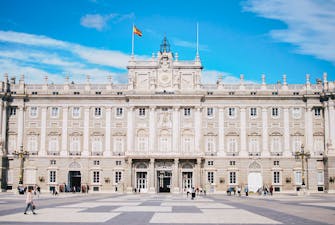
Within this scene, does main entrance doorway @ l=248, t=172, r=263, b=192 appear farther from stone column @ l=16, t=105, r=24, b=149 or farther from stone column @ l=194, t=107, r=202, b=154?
stone column @ l=16, t=105, r=24, b=149

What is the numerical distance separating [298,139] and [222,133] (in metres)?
11.7

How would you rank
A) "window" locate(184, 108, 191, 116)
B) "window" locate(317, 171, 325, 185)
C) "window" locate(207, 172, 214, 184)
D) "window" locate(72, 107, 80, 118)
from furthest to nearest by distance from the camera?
1. "window" locate(72, 107, 80, 118)
2. "window" locate(184, 108, 191, 116)
3. "window" locate(207, 172, 214, 184)
4. "window" locate(317, 171, 325, 185)

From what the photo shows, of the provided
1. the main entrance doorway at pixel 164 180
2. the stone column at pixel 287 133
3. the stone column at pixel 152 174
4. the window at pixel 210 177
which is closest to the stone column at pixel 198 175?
the window at pixel 210 177

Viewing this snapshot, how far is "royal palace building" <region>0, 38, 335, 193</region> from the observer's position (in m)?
73.2

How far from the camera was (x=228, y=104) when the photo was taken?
75000 millimetres

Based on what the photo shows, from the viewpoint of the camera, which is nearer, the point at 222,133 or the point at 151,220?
the point at 151,220

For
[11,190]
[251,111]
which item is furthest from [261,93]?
[11,190]

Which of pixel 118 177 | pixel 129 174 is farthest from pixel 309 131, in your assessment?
pixel 118 177

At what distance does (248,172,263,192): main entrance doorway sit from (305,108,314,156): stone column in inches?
333

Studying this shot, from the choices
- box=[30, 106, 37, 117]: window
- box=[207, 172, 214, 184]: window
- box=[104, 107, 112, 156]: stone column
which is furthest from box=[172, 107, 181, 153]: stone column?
box=[30, 106, 37, 117]: window

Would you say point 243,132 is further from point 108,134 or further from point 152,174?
point 108,134

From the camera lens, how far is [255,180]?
73.4 m

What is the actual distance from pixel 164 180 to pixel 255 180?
13809 mm

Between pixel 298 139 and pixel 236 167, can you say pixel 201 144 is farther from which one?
pixel 298 139
